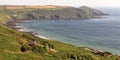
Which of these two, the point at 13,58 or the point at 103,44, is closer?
the point at 13,58

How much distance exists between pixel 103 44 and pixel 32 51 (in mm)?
95316

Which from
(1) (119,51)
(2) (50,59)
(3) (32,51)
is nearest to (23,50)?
(3) (32,51)

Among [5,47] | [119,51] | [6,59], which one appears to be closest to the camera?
[6,59]

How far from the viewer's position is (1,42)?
163 feet

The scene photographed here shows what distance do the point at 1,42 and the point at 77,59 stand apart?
50.7ft

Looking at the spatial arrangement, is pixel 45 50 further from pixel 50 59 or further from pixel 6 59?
pixel 6 59

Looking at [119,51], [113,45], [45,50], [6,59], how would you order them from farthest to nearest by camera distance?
[113,45]
[119,51]
[45,50]
[6,59]

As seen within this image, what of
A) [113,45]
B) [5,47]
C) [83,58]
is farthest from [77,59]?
[113,45]

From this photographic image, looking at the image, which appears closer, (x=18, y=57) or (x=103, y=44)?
(x=18, y=57)

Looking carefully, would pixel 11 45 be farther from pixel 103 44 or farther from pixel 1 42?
pixel 103 44

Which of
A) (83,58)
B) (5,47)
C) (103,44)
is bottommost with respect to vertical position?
(103,44)

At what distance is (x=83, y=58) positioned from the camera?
5119cm

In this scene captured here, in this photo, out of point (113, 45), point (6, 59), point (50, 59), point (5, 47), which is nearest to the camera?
point (6, 59)

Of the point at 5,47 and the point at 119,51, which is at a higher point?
the point at 5,47
